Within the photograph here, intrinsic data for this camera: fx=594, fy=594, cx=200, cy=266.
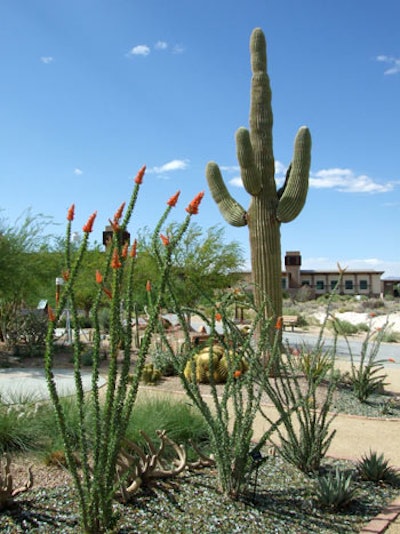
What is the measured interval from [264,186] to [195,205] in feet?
28.1

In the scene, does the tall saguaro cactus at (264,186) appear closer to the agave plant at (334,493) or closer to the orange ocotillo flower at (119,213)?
the agave plant at (334,493)

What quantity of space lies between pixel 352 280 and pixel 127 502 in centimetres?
6265

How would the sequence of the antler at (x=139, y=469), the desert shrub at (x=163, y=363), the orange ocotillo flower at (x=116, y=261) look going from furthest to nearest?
the desert shrub at (x=163, y=363) → the antler at (x=139, y=469) → the orange ocotillo flower at (x=116, y=261)

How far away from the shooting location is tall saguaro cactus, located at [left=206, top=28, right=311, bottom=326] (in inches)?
463

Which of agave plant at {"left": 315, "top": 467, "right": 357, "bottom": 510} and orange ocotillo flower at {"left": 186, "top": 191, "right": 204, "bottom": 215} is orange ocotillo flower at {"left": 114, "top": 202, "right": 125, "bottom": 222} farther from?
agave plant at {"left": 315, "top": 467, "right": 357, "bottom": 510}

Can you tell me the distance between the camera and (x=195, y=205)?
378cm

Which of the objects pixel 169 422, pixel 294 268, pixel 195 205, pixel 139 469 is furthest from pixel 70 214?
pixel 294 268

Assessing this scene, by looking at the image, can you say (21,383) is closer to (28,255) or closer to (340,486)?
(28,255)

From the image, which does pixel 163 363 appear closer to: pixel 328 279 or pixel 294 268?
pixel 294 268

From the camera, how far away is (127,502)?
15.2 ft

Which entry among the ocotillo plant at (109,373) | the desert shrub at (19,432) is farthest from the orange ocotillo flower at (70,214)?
the desert shrub at (19,432)

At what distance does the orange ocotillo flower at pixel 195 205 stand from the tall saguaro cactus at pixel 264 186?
25.6 feet

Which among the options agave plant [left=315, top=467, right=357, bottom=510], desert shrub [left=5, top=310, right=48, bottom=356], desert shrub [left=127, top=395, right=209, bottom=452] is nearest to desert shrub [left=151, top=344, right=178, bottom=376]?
desert shrub [left=5, top=310, right=48, bottom=356]

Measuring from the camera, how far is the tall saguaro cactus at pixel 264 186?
11750 millimetres
